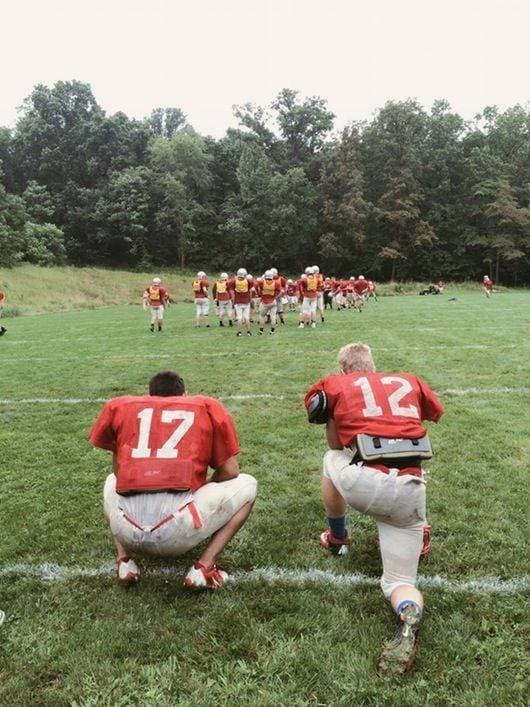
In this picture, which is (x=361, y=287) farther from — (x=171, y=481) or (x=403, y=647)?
(x=403, y=647)

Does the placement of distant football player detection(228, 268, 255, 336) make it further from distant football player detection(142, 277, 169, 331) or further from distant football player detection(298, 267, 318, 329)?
distant football player detection(142, 277, 169, 331)

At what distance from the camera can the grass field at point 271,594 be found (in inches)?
93.0

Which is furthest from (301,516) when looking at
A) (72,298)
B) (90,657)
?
(72,298)

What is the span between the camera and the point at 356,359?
3.49 m

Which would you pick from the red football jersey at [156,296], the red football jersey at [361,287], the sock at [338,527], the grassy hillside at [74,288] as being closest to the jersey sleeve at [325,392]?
the sock at [338,527]

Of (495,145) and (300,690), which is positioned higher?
(495,145)

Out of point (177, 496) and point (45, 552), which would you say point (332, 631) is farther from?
point (45, 552)

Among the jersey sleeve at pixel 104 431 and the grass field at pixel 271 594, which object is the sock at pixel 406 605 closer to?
the grass field at pixel 271 594

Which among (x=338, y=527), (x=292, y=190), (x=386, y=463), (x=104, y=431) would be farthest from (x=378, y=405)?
(x=292, y=190)

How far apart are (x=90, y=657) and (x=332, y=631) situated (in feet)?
3.93

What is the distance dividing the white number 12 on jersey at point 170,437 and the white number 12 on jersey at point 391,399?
1.05m

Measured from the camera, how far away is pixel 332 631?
2.68 meters

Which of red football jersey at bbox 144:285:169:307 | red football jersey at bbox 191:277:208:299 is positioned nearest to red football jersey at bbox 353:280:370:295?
red football jersey at bbox 191:277:208:299

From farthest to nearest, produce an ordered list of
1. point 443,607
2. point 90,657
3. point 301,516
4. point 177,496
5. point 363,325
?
point 363,325 → point 301,516 → point 177,496 → point 443,607 → point 90,657
